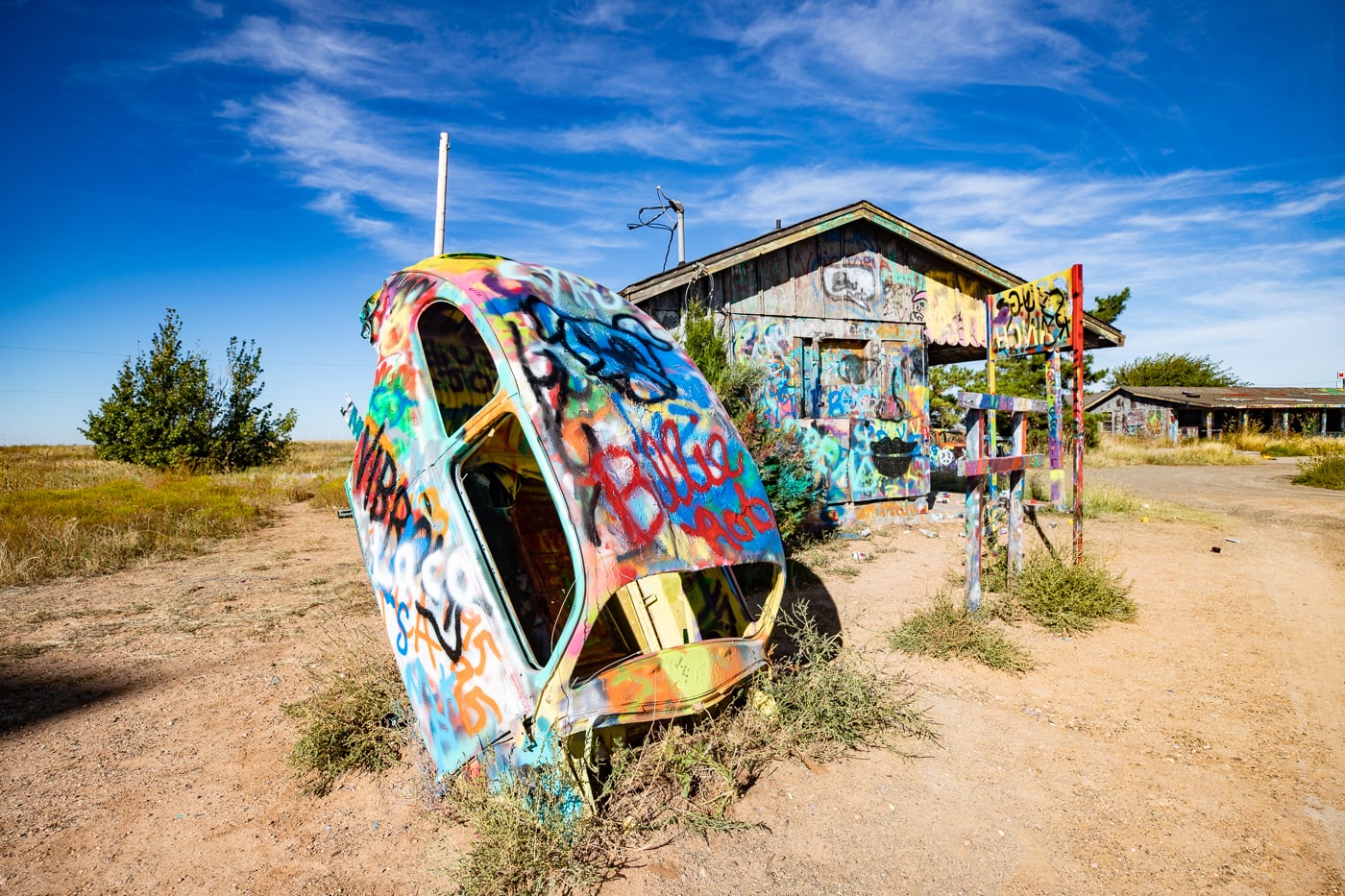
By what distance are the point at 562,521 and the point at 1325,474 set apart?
20982 millimetres

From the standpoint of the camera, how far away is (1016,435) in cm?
700

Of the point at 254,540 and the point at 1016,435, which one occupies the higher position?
the point at 1016,435

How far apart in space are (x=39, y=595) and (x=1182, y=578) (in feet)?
42.9

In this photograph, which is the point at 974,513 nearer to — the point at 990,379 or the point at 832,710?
the point at 990,379

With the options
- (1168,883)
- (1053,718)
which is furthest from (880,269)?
(1168,883)

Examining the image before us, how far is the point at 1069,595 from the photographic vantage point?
6.14 m

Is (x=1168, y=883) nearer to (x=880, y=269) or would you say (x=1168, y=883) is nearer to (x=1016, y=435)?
(x=1016, y=435)

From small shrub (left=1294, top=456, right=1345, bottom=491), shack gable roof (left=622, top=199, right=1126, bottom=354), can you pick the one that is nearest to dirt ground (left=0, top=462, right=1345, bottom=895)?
shack gable roof (left=622, top=199, right=1126, bottom=354)

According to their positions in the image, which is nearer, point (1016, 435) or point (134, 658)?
point (134, 658)

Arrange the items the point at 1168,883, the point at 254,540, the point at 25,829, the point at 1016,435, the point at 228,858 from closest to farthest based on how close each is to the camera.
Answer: the point at 1168,883 < the point at 228,858 < the point at 25,829 < the point at 1016,435 < the point at 254,540

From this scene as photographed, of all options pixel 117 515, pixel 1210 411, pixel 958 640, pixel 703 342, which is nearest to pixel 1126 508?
pixel 703 342

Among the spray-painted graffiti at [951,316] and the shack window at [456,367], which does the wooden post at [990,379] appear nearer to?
the spray-painted graffiti at [951,316]

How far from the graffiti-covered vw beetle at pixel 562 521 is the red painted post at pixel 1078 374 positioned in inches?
A: 174

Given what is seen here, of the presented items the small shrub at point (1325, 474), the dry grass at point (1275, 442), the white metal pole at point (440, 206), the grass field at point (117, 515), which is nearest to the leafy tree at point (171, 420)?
the grass field at point (117, 515)
